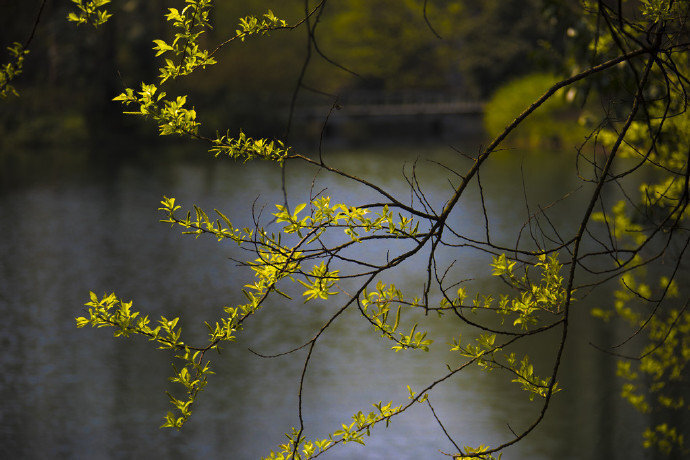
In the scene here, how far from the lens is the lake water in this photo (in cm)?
947

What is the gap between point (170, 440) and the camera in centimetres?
958

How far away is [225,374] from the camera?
449 inches

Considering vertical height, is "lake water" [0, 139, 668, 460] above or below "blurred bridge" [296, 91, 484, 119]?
below

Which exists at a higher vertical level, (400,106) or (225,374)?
(400,106)

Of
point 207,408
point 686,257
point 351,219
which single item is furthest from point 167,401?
point 351,219

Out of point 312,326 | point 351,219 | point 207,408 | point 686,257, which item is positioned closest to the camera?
point 351,219

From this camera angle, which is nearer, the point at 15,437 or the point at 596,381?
the point at 15,437

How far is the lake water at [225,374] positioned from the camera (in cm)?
947

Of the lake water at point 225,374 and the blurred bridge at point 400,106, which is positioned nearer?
the lake water at point 225,374

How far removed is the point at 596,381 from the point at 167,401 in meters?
4.52

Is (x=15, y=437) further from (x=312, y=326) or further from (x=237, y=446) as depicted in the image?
(x=312, y=326)

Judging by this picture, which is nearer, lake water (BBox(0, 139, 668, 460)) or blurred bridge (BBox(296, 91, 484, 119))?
lake water (BBox(0, 139, 668, 460))

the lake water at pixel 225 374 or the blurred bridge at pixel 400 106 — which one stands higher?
the blurred bridge at pixel 400 106

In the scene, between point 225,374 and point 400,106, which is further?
point 400,106
